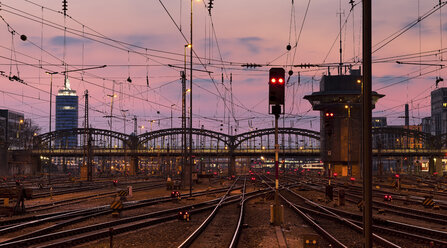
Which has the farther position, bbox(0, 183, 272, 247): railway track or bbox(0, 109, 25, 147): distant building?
bbox(0, 109, 25, 147): distant building

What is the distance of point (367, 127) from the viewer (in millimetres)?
9406

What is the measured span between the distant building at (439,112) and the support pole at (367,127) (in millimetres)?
192527

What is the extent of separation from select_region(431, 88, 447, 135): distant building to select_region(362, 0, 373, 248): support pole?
19253cm

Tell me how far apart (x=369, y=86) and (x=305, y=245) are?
186 inches

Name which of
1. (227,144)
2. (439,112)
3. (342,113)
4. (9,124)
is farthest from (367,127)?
(439,112)

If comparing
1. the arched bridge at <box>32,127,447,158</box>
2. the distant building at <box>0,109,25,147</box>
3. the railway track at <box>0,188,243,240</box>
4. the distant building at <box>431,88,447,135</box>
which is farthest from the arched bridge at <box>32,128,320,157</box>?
the railway track at <box>0,188,243,240</box>

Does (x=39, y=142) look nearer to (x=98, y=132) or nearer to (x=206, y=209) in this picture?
(x=98, y=132)

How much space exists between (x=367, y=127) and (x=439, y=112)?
657 feet

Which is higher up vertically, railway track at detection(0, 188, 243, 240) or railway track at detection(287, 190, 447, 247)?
railway track at detection(287, 190, 447, 247)

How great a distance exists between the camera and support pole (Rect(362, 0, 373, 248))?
9281mm

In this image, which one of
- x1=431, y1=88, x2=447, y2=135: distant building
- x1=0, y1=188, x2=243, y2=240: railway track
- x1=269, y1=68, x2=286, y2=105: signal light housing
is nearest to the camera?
x1=269, y1=68, x2=286, y2=105: signal light housing

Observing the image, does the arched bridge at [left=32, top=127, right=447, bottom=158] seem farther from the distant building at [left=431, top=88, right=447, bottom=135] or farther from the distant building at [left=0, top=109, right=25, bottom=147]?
the distant building at [left=431, top=88, right=447, bottom=135]

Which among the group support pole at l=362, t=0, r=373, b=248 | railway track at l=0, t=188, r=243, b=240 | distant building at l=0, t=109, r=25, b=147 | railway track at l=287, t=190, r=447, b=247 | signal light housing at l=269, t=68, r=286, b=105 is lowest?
railway track at l=0, t=188, r=243, b=240

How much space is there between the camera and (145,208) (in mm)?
29281
